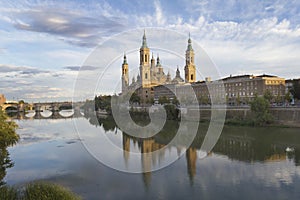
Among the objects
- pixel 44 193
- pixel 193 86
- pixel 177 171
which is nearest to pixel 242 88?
pixel 193 86

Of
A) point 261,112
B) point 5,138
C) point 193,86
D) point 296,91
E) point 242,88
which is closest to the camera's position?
point 5,138

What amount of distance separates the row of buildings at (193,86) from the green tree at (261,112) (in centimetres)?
1010

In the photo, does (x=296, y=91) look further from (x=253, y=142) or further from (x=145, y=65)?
(x=145, y=65)

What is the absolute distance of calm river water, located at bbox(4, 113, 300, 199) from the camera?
9828mm

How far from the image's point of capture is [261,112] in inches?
1083

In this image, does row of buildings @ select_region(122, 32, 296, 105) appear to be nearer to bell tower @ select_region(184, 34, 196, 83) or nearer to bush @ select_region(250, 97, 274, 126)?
bell tower @ select_region(184, 34, 196, 83)

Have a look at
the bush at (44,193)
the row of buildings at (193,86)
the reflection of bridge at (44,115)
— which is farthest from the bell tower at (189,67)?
the bush at (44,193)

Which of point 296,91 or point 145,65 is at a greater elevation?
point 145,65

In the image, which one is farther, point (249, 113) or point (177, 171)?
point (249, 113)

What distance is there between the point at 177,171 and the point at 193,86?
48257 mm

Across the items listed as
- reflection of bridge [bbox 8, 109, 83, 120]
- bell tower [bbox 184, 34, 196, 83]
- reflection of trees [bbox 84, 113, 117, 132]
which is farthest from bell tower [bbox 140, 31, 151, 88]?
reflection of trees [bbox 84, 113, 117, 132]

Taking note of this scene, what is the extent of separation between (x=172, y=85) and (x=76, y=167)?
162 feet

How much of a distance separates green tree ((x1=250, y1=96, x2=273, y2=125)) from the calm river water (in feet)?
21.3

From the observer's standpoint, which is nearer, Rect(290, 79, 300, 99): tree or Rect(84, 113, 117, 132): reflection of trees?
Rect(84, 113, 117, 132): reflection of trees
